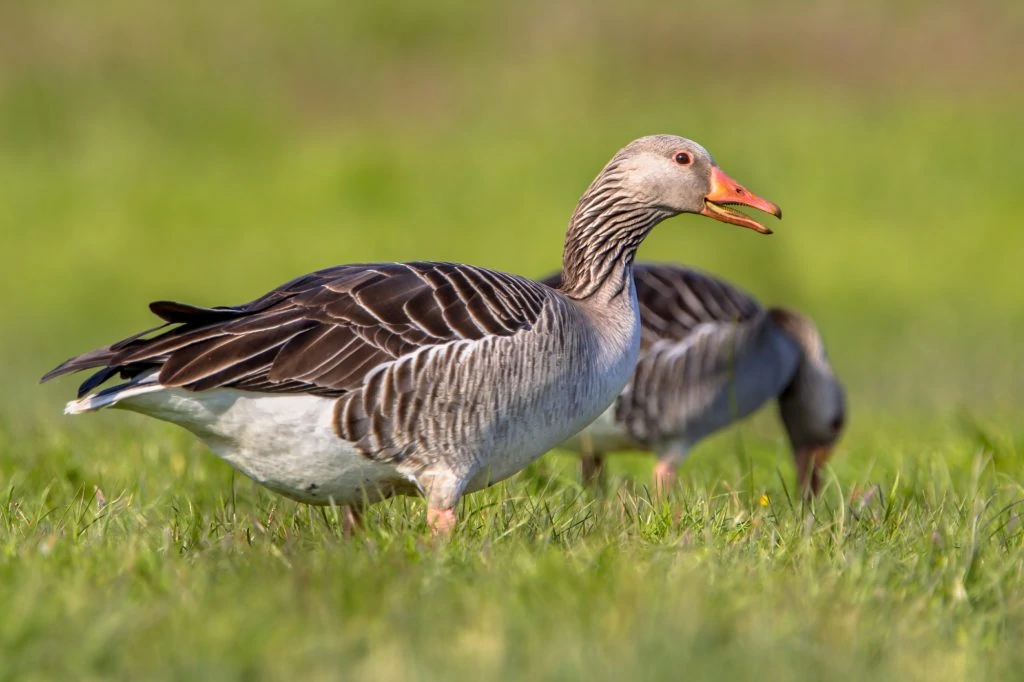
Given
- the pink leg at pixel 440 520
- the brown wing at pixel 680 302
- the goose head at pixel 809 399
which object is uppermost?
the brown wing at pixel 680 302

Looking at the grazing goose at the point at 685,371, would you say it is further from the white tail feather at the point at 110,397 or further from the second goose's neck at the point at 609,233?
the white tail feather at the point at 110,397

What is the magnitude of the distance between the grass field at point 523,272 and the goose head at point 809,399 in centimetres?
38

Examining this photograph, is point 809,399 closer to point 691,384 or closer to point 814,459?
point 814,459

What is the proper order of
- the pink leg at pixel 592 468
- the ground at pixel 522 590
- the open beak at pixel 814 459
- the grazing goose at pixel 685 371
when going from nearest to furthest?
the ground at pixel 522 590
the pink leg at pixel 592 468
the grazing goose at pixel 685 371
the open beak at pixel 814 459

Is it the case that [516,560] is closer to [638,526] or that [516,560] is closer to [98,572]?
[638,526]

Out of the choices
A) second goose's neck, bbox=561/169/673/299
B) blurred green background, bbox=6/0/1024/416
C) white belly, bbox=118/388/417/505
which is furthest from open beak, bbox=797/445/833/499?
blurred green background, bbox=6/0/1024/416

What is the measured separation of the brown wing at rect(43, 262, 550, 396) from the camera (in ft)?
15.8

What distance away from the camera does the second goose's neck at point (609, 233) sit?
5855mm

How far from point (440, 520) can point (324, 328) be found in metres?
0.83

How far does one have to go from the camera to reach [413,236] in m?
21.4

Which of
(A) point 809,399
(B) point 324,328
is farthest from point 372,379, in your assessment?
(A) point 809,399

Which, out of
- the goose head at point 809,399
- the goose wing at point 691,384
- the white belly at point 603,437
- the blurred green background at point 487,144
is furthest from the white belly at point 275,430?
the blurred green background at point 487,144

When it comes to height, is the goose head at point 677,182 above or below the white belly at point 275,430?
above

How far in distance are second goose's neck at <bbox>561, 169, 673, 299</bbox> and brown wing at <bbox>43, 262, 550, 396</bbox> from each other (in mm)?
527
